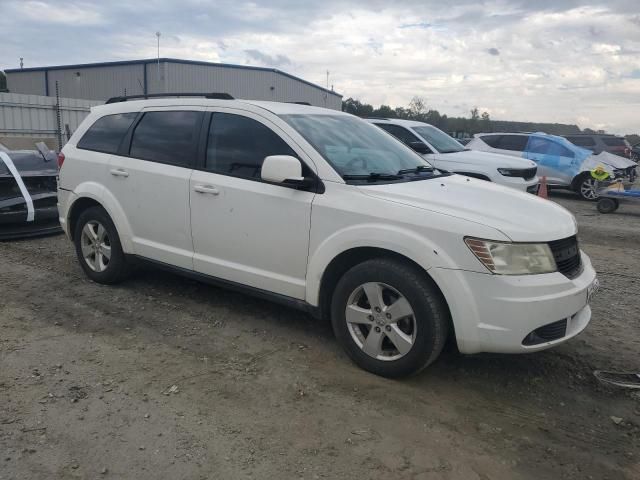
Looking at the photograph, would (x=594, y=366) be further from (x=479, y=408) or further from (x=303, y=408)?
(x=303, y=408)

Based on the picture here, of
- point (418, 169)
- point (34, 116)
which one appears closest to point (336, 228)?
point (418, 169)

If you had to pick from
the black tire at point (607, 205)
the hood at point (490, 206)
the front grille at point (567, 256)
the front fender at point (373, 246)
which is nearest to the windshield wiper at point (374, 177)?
the hood at point (490, 206)

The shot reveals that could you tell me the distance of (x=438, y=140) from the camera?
10.9 meters

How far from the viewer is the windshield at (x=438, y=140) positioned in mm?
10596

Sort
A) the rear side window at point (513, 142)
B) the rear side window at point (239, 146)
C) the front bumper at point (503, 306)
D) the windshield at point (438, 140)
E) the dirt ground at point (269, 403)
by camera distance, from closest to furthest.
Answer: the dirt ground at point (269, 403)
the front bumper at point (503, 306)
the rear side window at point (239, 146)
the windshield at point (438, 140)
the rear side window at point (513, 142)

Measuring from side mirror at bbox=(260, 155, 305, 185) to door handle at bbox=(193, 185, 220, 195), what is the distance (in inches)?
26.5

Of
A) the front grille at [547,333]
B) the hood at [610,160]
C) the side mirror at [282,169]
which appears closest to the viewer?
the front grille at [547,333]

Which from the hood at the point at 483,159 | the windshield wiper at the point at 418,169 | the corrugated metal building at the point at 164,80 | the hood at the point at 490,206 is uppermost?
the corrugated metal building at the point at 164,80

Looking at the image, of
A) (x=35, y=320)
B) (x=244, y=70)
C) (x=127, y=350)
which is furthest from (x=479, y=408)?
Answer: (x=244, y=70)

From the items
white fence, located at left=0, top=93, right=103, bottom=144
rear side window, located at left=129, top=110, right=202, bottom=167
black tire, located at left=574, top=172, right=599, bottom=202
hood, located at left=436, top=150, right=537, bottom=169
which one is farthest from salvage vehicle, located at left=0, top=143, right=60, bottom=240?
black tire, located at left=574, top=172, right=599, bottom=202

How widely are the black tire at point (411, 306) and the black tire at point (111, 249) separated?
252 cm

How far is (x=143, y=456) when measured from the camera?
9.43 ft

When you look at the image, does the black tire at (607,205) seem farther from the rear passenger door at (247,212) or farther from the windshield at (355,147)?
the rear passenger door at (247,212)

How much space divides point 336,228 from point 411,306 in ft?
2.45
